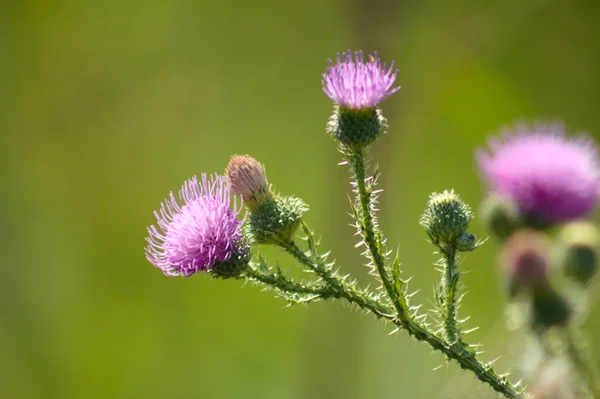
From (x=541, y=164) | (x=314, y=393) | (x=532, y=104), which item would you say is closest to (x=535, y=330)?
(x=541, y=164)

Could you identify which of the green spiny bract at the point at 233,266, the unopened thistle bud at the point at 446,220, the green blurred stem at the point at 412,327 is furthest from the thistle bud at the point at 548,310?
the green spiny bract at the point at 233,266

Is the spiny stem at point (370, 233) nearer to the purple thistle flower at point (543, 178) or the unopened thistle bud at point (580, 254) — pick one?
the purple thistle flower at point (543, 178)

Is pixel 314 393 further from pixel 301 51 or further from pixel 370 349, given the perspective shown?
pixel 301 51

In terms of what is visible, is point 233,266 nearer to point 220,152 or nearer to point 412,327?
point 412,327

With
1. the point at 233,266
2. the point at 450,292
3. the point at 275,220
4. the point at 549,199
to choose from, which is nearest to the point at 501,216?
the point at 549,199

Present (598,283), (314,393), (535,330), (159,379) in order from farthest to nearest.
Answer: (159,379)
(314,393)
(598,283)
(535,330)
